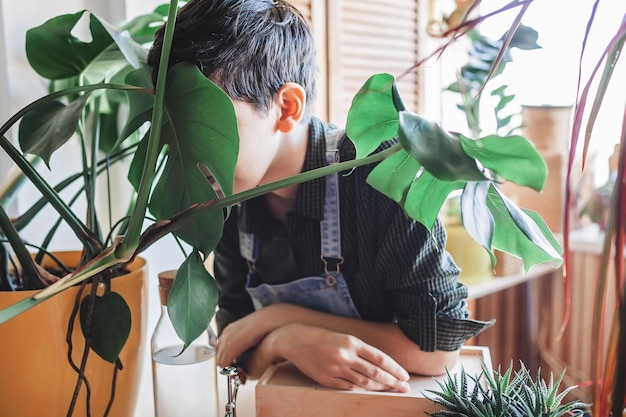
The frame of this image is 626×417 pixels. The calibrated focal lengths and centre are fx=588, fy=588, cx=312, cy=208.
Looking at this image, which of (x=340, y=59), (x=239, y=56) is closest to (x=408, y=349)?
(x=239, y=56)

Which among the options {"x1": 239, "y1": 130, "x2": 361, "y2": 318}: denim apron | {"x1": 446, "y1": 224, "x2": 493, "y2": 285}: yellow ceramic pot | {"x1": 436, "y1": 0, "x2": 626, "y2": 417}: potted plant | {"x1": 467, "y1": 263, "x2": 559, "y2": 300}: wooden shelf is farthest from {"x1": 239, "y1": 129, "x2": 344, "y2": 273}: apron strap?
{"x1": 446, "y1": 224, "x2": 493, "y2": 285}: yellow ceramic pot

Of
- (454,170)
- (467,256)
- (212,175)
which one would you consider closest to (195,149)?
(212,175)

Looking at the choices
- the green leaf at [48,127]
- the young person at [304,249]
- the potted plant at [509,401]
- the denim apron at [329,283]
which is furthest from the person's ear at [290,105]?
the potted plant at [509,401]

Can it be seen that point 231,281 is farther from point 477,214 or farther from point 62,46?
point 477,214

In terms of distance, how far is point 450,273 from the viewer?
80cm

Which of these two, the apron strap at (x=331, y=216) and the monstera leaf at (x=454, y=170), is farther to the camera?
the apron strap at (x=331, y=216)

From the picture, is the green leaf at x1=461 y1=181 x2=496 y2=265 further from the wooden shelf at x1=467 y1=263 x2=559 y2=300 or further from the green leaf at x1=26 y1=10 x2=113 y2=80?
the wooden shelf at x1=467 y1=263 x2=559 y2=300

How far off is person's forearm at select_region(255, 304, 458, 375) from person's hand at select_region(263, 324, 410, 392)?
0.21ft

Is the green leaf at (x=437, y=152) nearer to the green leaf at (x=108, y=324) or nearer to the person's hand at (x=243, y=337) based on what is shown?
the green leaf at (x=108, y=324)

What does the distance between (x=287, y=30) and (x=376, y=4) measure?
0.93m

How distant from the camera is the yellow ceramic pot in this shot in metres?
1.68

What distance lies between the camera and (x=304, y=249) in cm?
91

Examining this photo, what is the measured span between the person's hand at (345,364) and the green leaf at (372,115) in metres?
0.29

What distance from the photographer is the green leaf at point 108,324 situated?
0.59 m
